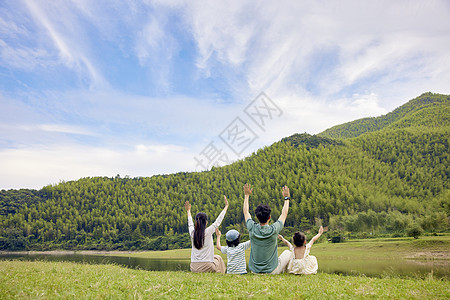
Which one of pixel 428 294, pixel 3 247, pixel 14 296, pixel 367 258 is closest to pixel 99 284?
pixel 14 296

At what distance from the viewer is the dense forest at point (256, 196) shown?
66.2 metres

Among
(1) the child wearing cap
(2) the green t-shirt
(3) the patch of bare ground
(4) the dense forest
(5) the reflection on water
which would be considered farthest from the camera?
(4) the dense forest

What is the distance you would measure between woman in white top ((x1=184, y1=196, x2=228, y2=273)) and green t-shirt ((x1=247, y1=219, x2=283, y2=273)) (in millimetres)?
1083

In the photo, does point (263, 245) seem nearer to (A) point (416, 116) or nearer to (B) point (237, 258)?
(B) point (237, 258)

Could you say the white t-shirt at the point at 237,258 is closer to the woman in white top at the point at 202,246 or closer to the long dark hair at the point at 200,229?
the woman in white top at the point at 202,246

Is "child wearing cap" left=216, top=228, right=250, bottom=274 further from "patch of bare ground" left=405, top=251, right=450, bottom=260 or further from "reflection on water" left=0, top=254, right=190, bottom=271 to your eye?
"patch of bare ground" left=405, top=251, right=450, bottom=260

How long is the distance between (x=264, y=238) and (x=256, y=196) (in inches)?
2911

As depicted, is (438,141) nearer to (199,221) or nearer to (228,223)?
(228,223)

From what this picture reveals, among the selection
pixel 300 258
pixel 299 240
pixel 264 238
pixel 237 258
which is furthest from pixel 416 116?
pixel 264 238

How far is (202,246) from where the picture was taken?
7.32 meters

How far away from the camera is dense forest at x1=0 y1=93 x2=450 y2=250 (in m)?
66.2

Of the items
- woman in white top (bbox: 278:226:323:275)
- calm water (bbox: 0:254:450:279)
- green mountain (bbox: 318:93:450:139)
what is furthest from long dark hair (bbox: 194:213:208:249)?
green mountain (bbox: 318:93:450:139)

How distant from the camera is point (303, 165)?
89312 millimetres

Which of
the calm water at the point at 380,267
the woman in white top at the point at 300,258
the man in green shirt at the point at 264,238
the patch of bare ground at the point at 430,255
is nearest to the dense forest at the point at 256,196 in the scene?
the patch of bare ground at the point at 430,255
